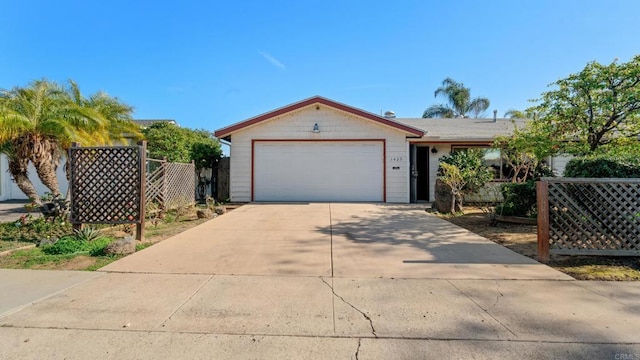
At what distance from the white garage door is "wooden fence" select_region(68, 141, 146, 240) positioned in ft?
21.2

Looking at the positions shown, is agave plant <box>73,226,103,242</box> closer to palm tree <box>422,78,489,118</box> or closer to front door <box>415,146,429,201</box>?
front door <box>415,146,429,201</box>

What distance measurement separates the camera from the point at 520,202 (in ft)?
27.6

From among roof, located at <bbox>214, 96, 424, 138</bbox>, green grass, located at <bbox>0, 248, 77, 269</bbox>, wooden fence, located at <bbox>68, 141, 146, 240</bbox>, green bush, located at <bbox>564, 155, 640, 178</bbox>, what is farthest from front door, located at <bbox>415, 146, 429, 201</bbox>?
green grass, located at <bbox>0, 248, 77, 269</bbox>

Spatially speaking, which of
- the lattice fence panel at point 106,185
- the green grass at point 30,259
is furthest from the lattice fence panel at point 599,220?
the green grass at point 30,259

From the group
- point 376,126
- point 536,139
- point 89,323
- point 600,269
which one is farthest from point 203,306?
point 376,126

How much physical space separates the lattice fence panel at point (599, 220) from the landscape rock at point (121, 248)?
6.74 meters

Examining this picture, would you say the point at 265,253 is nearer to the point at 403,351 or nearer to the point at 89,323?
the point at 89,323

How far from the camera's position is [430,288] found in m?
3.92

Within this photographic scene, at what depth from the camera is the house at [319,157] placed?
12.9 metres

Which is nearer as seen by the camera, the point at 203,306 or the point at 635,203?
the point at 203,306

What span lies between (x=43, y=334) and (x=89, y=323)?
0.32 metres

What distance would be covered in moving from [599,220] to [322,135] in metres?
9.21

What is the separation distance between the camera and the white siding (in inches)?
505

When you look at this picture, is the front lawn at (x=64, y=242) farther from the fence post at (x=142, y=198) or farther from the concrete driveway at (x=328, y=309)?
the concrete driveway at (x=328, y=309)
